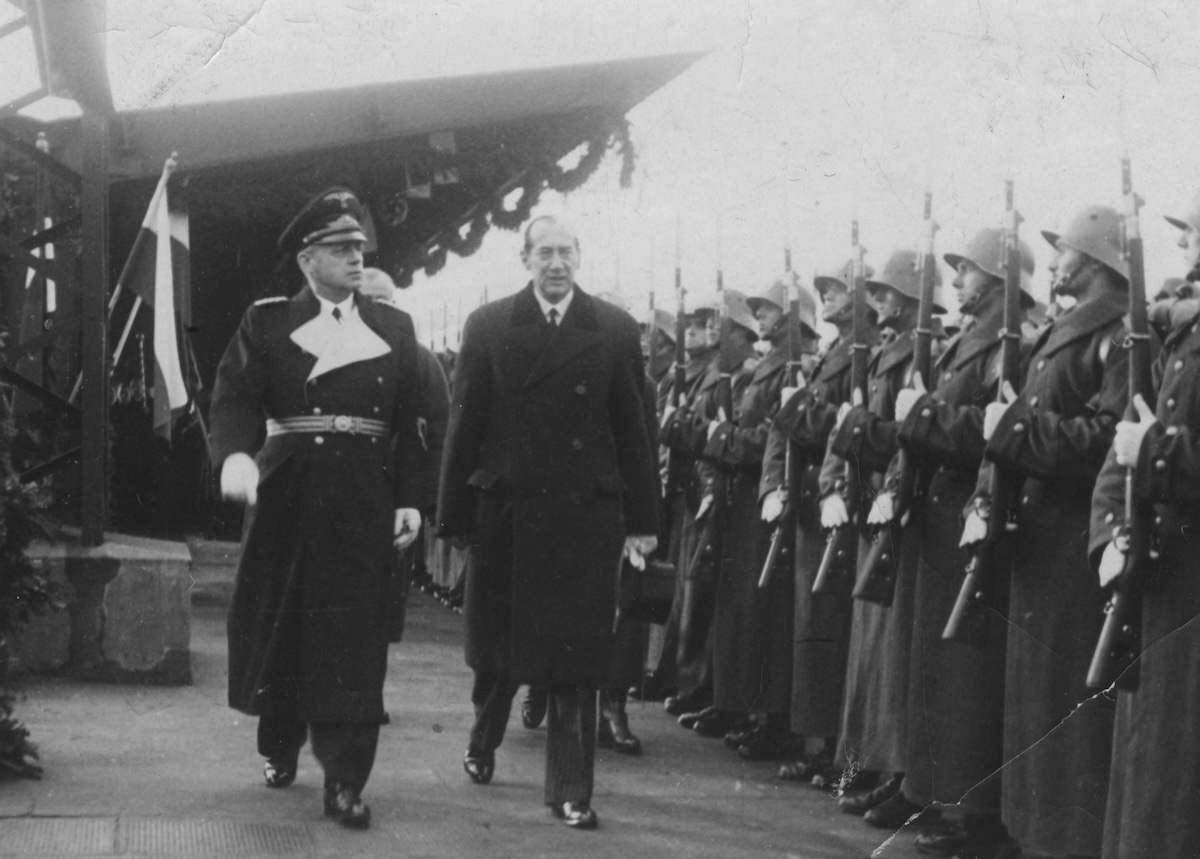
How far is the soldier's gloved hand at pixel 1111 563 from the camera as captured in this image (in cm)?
427

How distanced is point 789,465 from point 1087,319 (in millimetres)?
2039

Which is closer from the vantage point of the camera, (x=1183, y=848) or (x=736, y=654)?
(x=1183, y=848)

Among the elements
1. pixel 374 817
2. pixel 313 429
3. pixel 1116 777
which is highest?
pixel 313 429

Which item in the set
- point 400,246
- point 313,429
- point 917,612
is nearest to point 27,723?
point 313,429

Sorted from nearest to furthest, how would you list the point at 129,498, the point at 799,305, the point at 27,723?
1. the point at 27,723
2. the point at 799,305
3. the point at 129,498

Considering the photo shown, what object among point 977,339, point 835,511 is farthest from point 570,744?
point 977,339

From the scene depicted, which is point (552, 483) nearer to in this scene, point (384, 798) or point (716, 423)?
point (384, 798)

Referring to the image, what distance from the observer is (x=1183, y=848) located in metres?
4.12

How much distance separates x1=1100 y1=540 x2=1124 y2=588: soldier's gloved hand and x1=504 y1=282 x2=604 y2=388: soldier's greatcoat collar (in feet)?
6.81

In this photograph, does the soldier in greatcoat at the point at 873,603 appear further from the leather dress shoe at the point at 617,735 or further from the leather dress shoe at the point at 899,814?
the leather dress shoe at the point at 617,735

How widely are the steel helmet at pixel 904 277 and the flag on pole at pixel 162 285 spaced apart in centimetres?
400

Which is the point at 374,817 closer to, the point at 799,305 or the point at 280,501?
the point at 280,501

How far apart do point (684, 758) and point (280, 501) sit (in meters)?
2.28

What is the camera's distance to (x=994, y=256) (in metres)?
5.73
